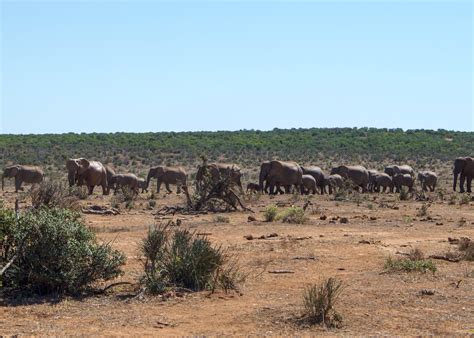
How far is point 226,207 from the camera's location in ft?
79.2

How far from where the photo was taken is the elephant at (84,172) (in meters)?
32.1

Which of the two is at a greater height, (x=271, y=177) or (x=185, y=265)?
(x=271, y=177)

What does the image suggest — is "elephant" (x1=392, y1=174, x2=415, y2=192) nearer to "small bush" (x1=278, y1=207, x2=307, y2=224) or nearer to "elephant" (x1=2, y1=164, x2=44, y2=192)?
"elephant" (x1=2, y1=164, x2=44, y2=192)

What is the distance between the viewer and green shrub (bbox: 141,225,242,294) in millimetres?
11633

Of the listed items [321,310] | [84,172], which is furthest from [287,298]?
[84,172]

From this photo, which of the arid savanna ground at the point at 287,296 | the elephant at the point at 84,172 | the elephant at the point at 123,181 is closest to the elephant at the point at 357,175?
the elephant at the point at 123,181

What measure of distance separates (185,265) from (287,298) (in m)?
1.55

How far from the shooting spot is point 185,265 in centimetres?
1173

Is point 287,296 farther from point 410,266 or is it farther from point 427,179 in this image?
point 427,179

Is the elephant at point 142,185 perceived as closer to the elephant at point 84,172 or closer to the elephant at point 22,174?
the elephant at point 22,174

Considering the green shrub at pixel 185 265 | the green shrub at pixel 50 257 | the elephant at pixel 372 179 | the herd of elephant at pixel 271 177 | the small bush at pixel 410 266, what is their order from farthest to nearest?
the elephant at pixel 372 179 → the herd of elephant at pixel 271 177 → the small bush at pixel 410 266 → the green shrub at pixel 185 265 → the green shrub at pixel 50 257

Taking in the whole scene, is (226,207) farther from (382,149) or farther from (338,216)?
(382,149)

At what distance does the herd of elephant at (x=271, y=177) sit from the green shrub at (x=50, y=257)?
17819 millimetres

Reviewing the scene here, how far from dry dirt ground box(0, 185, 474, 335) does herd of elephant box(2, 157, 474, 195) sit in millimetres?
12062
